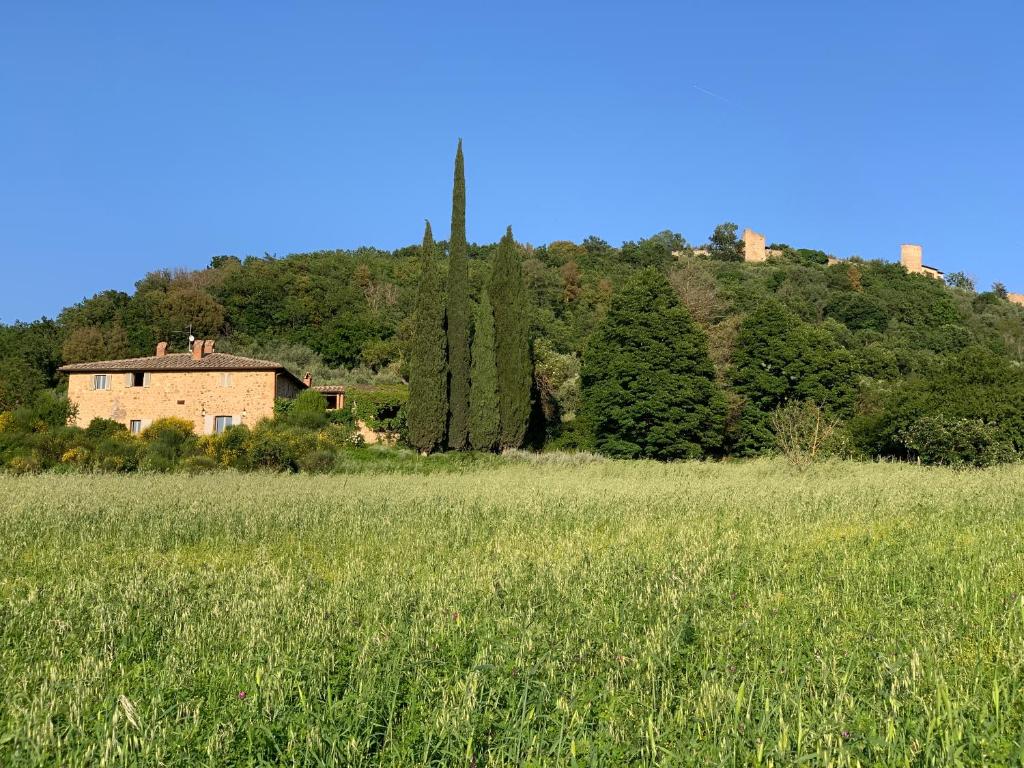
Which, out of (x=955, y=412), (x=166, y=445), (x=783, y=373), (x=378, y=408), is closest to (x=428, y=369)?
(x=378, y=408)

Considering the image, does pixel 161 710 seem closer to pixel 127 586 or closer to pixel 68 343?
pixel 127 586

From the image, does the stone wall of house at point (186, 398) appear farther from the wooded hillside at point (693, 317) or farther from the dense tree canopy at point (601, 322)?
the wooded hillside at point (693, 317)

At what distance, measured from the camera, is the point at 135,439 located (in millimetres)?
27625

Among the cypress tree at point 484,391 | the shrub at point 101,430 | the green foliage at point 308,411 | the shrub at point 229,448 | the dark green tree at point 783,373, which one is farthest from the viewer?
the dark green tree at point 783,373

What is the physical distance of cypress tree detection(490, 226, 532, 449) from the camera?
32812 millimetres

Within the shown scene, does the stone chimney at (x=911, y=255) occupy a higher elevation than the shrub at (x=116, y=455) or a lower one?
higher

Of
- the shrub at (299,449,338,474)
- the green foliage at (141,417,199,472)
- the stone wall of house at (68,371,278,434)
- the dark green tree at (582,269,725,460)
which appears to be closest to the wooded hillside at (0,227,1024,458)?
the dark green tree at (582,269,725,460)

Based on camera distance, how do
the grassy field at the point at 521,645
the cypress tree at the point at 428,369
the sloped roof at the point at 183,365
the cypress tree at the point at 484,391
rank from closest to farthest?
the grassy field at the point at 521,645, the cypress tree at the point at 428,369, the cypress tree at the point at 484,391, the sloped roof at the point at 183,365

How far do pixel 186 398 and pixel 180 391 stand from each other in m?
0.48

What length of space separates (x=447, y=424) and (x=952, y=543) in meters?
25.0

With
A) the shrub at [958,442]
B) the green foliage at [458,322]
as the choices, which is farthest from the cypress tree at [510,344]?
the shrub at [958,442]

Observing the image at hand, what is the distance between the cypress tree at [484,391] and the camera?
32000mm

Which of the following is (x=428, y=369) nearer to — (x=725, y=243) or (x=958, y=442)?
(x=958, y=442)

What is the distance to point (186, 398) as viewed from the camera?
36500 mm
